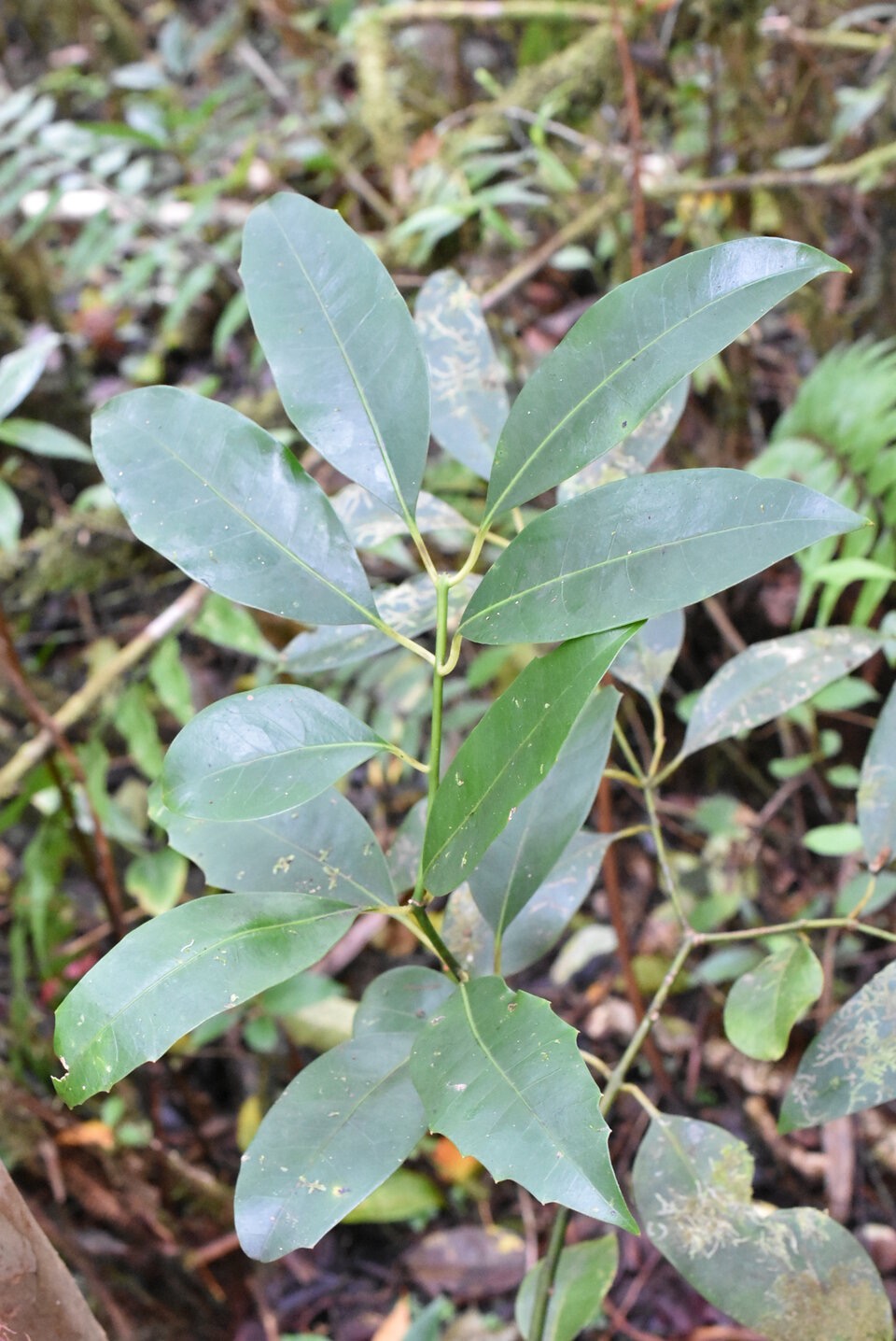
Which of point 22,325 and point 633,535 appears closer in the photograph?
point 633,535

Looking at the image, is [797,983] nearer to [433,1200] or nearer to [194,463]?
[194,463]

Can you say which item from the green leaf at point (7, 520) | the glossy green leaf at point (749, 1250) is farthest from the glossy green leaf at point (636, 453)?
the green leaf at point (7, 520)

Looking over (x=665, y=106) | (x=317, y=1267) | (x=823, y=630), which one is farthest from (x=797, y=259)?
(x=665, y=106)

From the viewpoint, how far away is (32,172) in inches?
77.0

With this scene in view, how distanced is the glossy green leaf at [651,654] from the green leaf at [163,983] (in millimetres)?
410

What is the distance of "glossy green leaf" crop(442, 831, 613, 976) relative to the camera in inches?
31.1

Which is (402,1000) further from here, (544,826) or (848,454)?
(848,454)

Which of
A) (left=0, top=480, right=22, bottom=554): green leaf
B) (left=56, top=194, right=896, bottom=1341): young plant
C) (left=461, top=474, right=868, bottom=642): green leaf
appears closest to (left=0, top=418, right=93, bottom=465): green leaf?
(left=0, top=480, right=22, bottom=554): green leaf

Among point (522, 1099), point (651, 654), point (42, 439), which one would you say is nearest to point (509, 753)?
point (522, 1099)

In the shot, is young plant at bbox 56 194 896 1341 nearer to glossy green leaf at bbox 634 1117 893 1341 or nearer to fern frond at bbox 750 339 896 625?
glossy green leaf at bbox 634 1117 893 1341

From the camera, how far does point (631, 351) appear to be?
1.81 ft

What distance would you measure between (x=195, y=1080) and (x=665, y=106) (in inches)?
84.9

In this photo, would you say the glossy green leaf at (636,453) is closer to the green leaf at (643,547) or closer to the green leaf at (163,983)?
the green leaf at (643,547)

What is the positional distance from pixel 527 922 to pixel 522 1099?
33 cm
